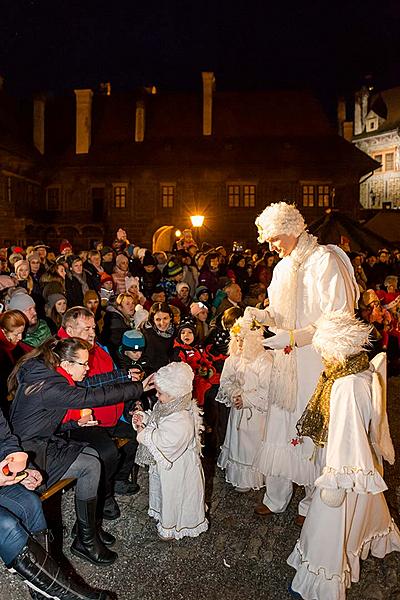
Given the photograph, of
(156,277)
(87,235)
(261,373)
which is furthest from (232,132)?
(261,373)

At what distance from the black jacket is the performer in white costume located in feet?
4.50

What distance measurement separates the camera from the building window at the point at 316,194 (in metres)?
28.9

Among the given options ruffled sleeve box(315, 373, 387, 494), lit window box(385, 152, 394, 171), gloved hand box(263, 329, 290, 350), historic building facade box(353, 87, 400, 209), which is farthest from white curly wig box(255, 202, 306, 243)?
lit window box(385, 152, 394, 171)

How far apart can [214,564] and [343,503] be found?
3.95 feet

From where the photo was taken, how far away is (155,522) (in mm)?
4742

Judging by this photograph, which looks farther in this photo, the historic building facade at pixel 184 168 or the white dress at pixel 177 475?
the historic building facade at pixel 184 168

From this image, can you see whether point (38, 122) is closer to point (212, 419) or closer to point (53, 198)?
point (53, 198)

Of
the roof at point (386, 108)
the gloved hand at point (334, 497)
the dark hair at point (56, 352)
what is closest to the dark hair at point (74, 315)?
the dark hair at point (56, 352)

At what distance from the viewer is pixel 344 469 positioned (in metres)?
3.39

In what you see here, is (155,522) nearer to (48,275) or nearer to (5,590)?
(5,590)

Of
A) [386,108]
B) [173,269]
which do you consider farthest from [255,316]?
[386,108]

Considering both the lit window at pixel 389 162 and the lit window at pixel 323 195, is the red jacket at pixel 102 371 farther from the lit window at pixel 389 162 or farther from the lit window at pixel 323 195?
the lit window at pixel 389 162

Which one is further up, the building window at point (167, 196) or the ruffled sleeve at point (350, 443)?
the building window at point (167, 196)

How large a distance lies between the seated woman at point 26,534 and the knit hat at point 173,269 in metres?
7.43
